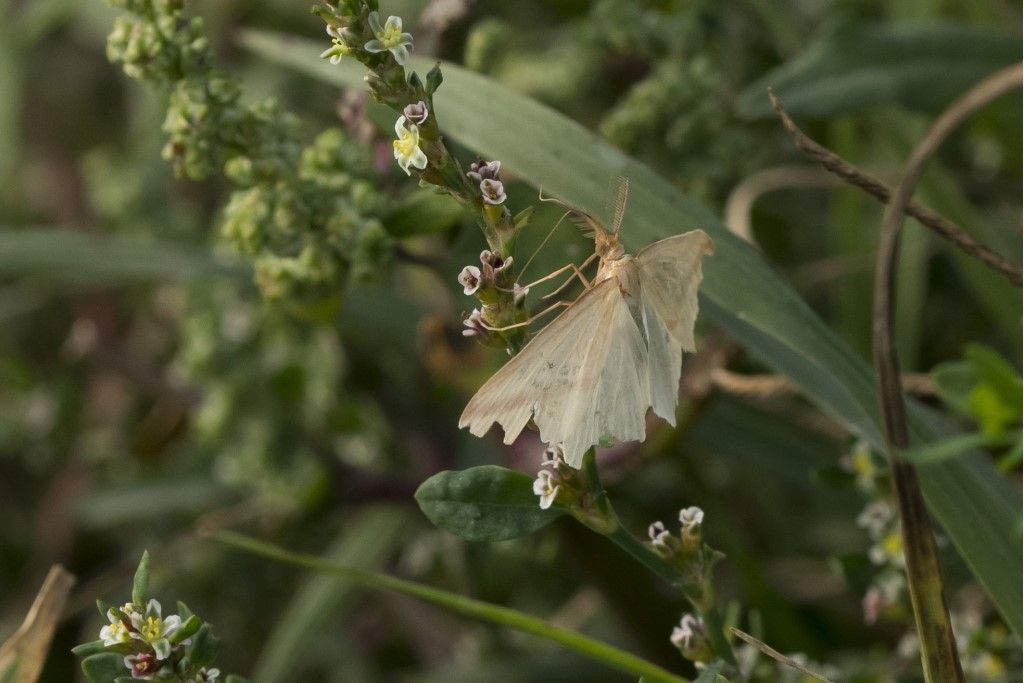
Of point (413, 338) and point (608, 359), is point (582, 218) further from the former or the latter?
point (413, 338)

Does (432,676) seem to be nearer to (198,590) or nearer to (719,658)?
(198,590)

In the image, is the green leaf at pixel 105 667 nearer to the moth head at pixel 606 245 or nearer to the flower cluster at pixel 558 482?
the flower cluster at pixel 558 482

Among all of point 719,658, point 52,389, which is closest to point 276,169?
point 719,658

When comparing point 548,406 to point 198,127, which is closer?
point 548,406

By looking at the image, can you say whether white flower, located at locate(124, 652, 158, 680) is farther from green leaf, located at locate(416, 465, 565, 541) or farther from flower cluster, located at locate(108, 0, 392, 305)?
flower cluster, located at locate(108, 0, 392, 305)

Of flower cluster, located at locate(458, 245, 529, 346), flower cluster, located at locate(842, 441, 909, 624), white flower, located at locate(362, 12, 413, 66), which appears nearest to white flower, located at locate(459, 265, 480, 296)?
flower cluster, located at locate(458, 245, 529, 346)

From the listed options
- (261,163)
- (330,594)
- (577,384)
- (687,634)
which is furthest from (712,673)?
(330,594)
